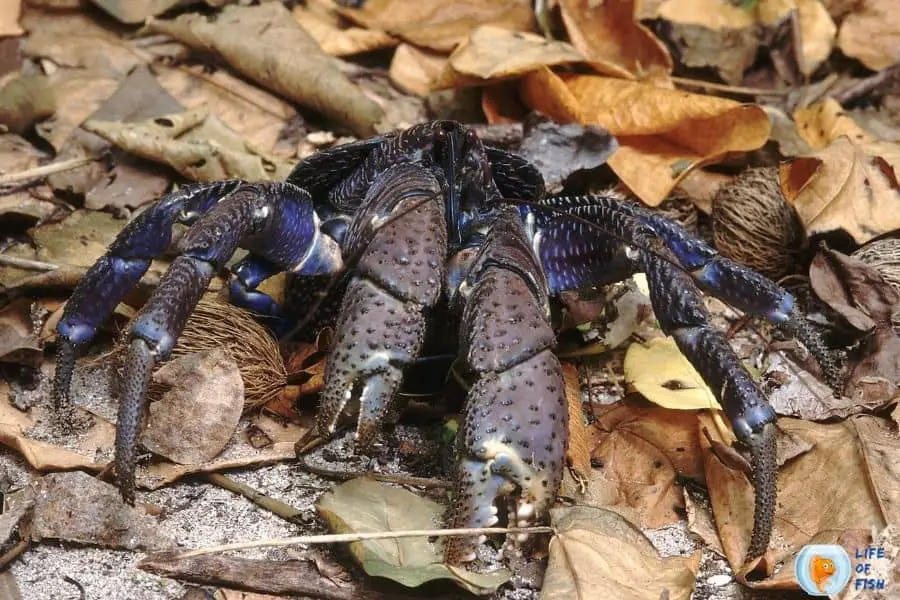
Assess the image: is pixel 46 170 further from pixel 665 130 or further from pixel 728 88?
pixel 728 88

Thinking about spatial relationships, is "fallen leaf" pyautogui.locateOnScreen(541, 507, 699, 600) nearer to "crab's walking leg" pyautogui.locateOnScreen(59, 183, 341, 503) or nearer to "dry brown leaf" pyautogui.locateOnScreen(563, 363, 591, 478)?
"dry brown leaf" pyautogui.locateOnScreen(563, 363, 591, 478)

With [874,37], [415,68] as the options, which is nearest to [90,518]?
[415,68]

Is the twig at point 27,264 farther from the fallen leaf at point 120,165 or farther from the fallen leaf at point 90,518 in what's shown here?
the fallen leaf at point 90,518

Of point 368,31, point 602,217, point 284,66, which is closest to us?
point 602,217

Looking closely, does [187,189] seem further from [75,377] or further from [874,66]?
[874,66]

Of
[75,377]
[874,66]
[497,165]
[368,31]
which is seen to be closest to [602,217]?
[497,165]

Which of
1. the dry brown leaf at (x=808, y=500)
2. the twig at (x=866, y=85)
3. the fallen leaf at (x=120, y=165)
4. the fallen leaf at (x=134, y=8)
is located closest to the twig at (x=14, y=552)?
the fallen leaf at (x=120, y=165)

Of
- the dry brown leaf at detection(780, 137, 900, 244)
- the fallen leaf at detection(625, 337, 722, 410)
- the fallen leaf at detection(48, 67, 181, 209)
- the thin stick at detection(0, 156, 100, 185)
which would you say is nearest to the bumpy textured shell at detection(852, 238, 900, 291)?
the dry brown leaf at detection(780, 137, 900, 244)
